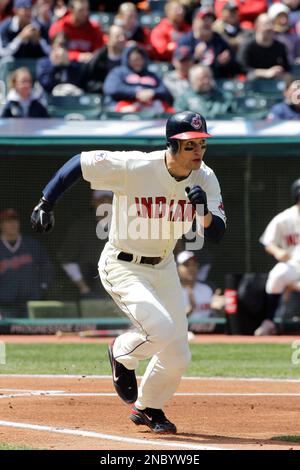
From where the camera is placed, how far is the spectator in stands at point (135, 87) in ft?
45.8

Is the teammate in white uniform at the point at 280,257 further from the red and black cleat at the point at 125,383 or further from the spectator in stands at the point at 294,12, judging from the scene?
the red and black cleat at the point at 125,383

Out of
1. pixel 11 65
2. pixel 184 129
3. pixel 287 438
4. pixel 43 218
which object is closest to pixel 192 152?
pixel 184 129

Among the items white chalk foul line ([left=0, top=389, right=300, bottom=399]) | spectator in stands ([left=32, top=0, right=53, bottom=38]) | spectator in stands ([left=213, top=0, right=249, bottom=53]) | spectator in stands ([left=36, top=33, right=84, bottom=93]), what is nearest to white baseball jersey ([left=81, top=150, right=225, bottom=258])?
white chalk foul line ([left=0, top=389, right=300, bottom=399])

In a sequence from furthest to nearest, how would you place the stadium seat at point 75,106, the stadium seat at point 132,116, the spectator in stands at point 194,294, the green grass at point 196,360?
the stadium seat at point 75,106
the stadium seat at point 132,116
the spectator in stands at point 194,294
the green grass at point 196,360

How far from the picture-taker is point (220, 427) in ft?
21.5

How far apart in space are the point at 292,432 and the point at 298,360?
405cm

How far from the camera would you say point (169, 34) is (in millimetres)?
15625

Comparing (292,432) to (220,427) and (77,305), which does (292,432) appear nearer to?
(220,427)

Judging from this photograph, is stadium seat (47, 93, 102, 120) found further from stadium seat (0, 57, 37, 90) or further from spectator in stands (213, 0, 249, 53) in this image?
spectator in stands (213, 0, 249, 53)

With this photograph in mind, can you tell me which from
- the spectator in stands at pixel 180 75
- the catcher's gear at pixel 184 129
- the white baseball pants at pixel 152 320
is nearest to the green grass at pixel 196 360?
the white baseball pants at pixel 152 320

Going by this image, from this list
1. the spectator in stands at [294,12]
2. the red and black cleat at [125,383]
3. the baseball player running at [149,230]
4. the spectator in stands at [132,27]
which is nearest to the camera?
the baseball player running at [149,230]

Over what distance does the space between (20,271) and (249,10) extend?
20.8 feet

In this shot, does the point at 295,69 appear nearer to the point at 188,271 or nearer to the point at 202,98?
the point at 202,98

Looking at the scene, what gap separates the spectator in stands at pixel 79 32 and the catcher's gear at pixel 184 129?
30.1 ft
